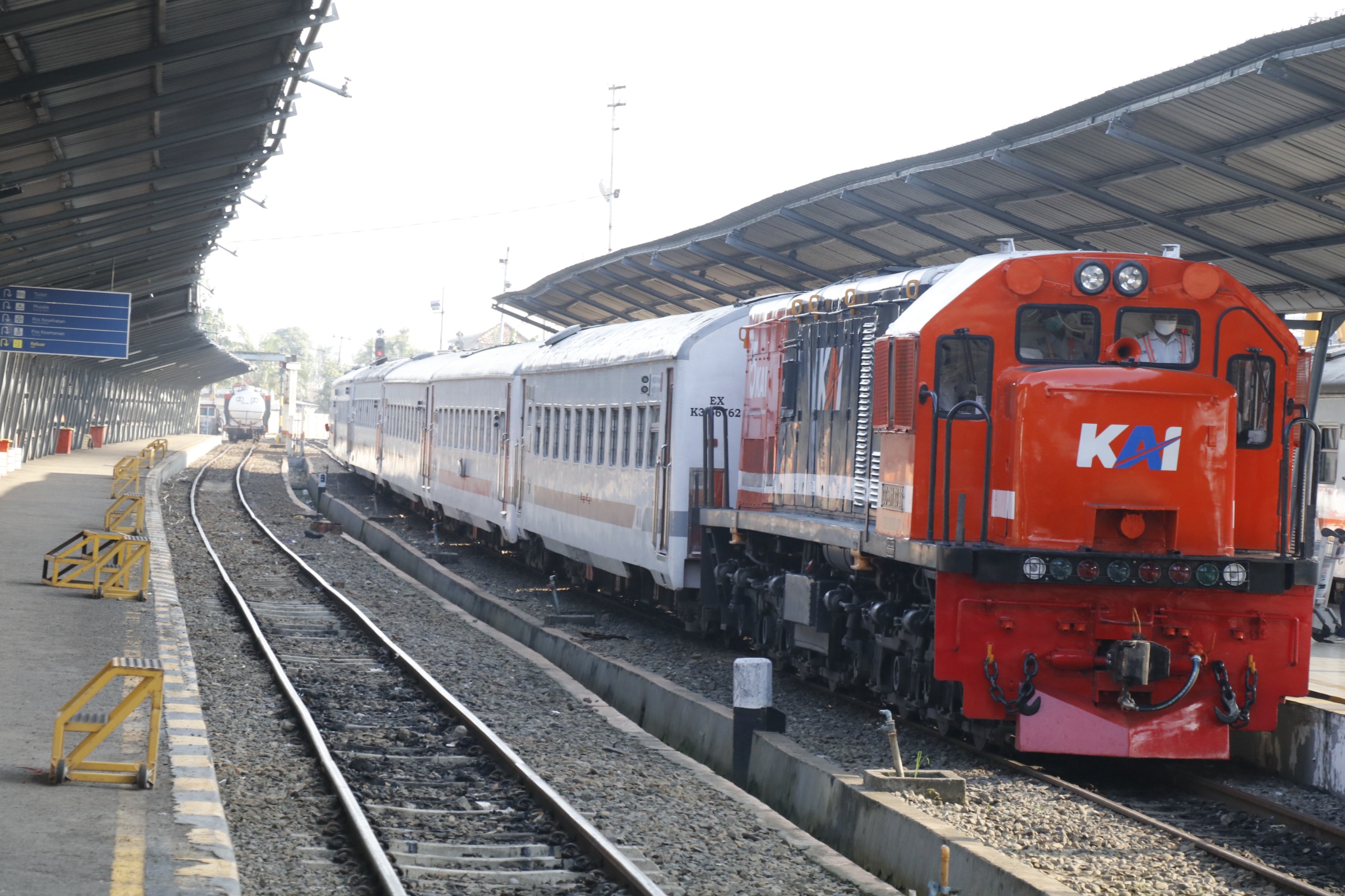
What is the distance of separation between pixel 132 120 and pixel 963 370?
42.2ft

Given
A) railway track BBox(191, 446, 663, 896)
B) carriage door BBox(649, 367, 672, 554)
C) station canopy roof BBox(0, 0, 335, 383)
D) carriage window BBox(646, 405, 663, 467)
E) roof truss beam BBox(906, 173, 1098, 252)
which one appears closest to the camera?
railway track BBox(191, 446, 663, 896)

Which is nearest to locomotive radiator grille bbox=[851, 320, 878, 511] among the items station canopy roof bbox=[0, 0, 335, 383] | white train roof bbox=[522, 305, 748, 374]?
white train roof bbox=[522, 305, 748, 374]

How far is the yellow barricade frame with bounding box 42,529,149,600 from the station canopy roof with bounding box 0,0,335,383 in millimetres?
4658

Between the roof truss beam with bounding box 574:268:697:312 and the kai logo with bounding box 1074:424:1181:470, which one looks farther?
the roof truss beam with bounding box 574:268:697:312

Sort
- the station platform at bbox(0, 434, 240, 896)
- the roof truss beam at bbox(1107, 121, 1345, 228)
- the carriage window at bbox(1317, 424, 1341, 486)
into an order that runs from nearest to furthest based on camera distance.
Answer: the station platform at bbox(0, 434, 240, 896) → the roof truss beam at bbox(1107, 121, 1345, 228) → the carriage window at bbox(1317, 424, 1341, 486)

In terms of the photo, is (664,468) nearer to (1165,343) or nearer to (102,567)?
(1165,343)

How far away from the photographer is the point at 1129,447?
9.61m

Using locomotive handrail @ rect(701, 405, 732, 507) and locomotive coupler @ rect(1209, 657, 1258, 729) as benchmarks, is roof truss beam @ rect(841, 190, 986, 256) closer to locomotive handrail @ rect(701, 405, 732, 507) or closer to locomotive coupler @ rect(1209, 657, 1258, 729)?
locomotive handrail @ rect(701, 405, 732, 507)

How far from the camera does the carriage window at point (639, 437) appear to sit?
16.4m

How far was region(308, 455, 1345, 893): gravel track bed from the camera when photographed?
7.66 m

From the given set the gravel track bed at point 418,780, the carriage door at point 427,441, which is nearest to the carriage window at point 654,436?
the gravel track bed at point 418,780

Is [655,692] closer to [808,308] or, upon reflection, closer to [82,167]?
[808,308]

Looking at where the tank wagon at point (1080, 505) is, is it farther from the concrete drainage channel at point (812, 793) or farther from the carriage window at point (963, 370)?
the concrete drainage channel at point (812, 793)

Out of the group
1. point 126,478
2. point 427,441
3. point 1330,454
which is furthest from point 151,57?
point 126,478
